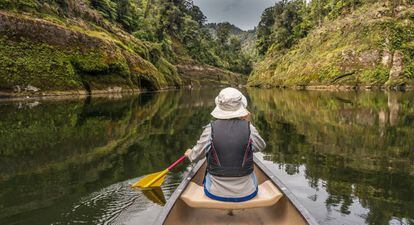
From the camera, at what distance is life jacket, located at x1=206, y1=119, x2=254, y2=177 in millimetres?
4691

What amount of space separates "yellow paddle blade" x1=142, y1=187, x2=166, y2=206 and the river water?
0.19 feet

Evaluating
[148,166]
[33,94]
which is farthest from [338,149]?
[33,94]

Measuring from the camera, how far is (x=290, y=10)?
7462 centimetres

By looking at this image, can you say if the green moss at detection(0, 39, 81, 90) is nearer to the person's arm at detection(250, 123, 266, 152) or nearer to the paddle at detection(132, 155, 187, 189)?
the paddle at detection(132, 155, 187, 189)

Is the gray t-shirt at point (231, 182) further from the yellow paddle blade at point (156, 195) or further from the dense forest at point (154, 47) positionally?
the dense forest at point (154, 47)

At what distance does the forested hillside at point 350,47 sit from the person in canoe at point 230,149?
46766 mm

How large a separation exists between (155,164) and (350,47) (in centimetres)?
4952

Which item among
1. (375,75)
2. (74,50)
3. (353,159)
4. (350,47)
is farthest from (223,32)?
(353,159)

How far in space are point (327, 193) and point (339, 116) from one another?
1233 cm

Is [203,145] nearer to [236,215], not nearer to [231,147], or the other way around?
[231,147]

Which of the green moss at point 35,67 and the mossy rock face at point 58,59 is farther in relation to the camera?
the mossy rock face at point 58,59

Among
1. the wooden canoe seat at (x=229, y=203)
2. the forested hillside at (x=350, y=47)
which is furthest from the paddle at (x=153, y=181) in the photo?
the forested hillside at (x=350, y=47)

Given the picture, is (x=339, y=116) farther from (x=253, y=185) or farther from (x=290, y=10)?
(x=290, y=10)

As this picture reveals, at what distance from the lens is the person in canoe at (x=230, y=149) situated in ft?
15.4
